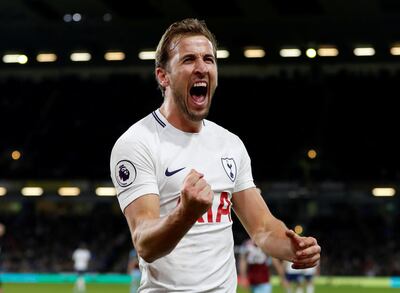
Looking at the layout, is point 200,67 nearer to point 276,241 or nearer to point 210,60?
point 210,60

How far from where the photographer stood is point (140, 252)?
332 centimetres

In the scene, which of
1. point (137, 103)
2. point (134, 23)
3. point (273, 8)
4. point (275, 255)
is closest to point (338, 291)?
point (273, 8)

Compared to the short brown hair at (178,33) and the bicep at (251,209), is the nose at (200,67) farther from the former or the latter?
the bicep at (251,209)

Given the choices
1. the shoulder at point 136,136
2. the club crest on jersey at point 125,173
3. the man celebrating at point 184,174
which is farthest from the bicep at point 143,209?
the shoulder at point 136,136

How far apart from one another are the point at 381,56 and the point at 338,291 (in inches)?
514

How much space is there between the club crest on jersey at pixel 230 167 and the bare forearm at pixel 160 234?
660 millimetres

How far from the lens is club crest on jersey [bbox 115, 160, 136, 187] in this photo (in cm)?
360

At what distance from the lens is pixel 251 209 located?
13.5ft

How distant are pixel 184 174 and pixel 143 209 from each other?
0.97 feet

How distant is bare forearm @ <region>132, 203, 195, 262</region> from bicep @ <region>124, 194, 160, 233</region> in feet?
0.32

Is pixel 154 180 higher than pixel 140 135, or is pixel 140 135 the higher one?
pixel 140 135

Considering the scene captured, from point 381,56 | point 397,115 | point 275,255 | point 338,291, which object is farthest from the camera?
point 397,115

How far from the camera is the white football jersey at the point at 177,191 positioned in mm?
3639

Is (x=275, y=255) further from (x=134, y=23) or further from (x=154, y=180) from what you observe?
(x=134, y=23)
